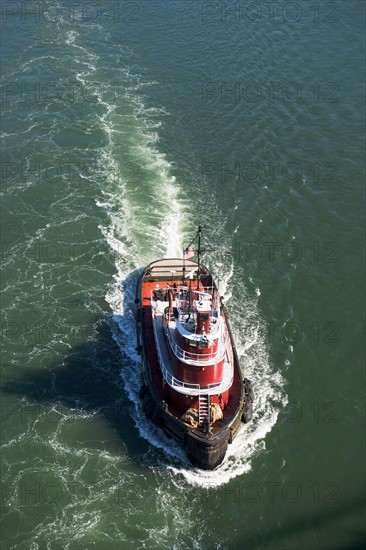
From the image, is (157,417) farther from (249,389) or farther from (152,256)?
(152,256)

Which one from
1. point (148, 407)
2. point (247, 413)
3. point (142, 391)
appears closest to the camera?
point (247, 413)

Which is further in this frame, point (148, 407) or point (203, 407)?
point (148, 407)

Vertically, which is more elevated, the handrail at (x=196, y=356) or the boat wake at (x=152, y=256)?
the handrail at (x=196, y=356)

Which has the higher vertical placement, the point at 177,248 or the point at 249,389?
the point at 177,248

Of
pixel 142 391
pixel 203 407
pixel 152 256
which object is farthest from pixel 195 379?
pixel 152 256

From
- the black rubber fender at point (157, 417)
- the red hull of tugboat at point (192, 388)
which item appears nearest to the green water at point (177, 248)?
the black rubber fender at point (157, 417)

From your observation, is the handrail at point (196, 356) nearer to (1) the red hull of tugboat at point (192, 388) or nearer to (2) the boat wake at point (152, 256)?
(1) the red hull of tugboat at point (192, 388)

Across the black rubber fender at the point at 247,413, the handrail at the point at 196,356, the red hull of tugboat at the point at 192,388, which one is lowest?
the black rubber fender at the point at 247,413

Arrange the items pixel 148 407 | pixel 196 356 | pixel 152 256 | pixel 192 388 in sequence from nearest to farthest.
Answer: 1. pixel 196 356
2. pixel 192 388
3. pixel 148 407
4. pixel 152 256

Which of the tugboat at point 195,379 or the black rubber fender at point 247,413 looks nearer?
the tugboat at point 195,379

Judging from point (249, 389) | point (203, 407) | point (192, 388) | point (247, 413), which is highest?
point (192, 388)
